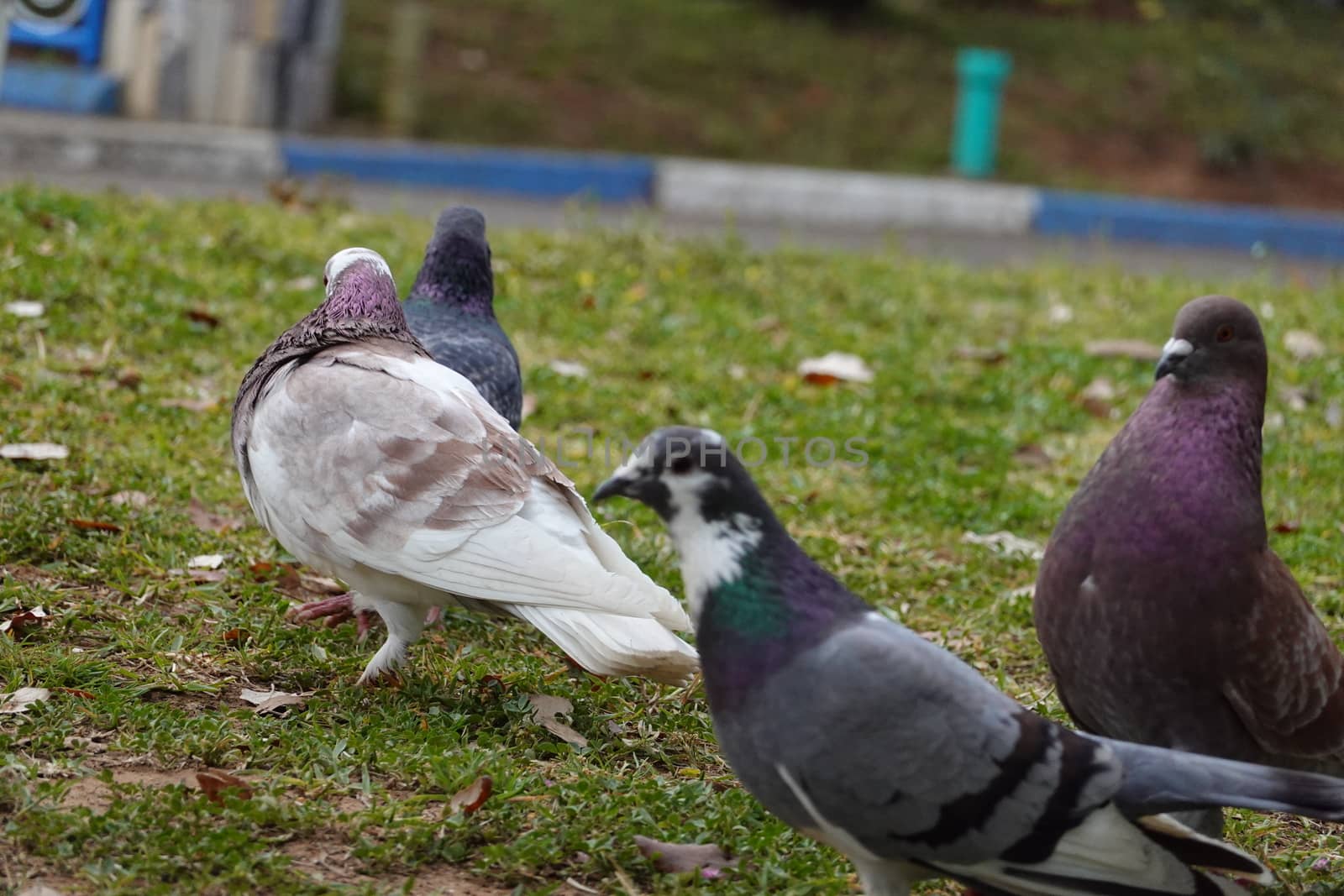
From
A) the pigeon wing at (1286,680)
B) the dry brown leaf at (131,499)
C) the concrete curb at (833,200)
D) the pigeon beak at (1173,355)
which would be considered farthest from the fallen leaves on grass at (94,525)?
the concrete curb at (833,200)

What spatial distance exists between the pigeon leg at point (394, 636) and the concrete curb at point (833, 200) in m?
6.78

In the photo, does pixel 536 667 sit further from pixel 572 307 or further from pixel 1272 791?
pixel 572 307

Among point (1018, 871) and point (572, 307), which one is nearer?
point (1018, 871)

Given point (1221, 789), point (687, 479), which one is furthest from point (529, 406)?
point (1221, 789)

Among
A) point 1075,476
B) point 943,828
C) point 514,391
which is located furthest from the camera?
point 1075,476

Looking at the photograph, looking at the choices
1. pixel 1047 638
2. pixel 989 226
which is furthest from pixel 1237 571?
pixel 989 226

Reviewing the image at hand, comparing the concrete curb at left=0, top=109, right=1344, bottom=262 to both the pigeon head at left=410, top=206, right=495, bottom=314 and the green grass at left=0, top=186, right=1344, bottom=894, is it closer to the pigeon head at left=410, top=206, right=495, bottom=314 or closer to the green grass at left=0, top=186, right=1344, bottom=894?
the green grass at left=0, top=186, right=1344, bottom=894

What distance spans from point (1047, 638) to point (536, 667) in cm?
114

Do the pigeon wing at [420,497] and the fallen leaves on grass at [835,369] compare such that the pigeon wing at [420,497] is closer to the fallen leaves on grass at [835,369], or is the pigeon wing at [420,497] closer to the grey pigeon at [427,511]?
the grey pigeon at [427,511]

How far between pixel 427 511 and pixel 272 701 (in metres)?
0.50

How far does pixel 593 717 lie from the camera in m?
3.24

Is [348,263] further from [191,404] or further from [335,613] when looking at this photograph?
[191,404]

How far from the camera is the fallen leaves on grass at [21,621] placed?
3240mm

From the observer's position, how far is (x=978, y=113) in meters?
10.9
